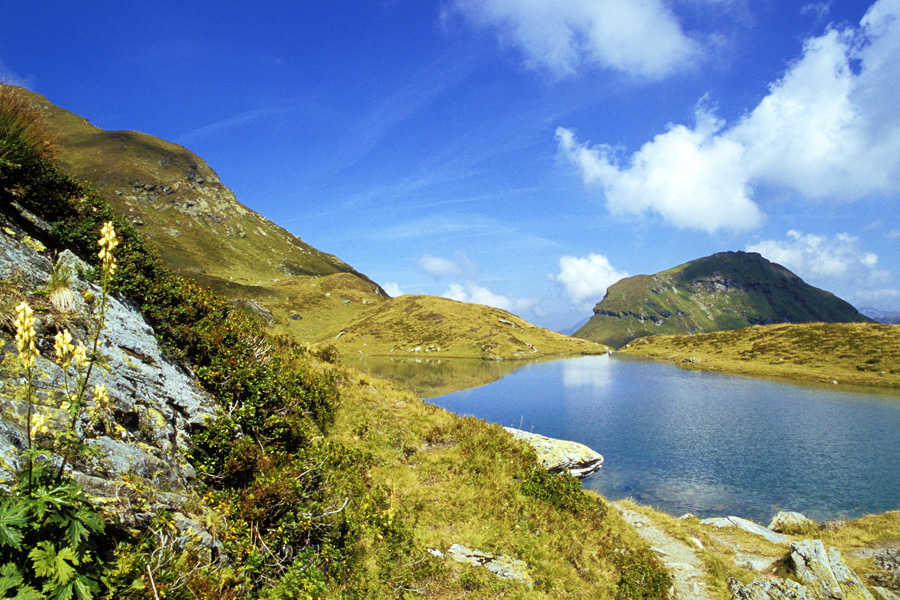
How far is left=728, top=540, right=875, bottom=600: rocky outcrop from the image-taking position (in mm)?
11648

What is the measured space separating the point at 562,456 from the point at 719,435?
26.3 meters

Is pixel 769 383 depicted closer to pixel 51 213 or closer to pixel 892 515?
pixel 892 515

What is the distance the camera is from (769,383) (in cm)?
7381

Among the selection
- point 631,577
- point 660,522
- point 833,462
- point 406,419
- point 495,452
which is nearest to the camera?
point 631,577

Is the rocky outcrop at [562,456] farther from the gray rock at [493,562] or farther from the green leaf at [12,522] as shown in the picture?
the green leaf at [12,522]

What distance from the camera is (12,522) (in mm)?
3611

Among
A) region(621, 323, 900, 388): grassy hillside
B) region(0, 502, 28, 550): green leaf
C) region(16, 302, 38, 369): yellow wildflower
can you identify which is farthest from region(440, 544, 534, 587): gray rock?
region(621, 323, 900, 388): grassy hillside

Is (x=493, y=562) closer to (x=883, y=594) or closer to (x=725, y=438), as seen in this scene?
(x=883, y=594)

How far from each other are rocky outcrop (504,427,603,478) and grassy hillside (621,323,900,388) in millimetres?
79623

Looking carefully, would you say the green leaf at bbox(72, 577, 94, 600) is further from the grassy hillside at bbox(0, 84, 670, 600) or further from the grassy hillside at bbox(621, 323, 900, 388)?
the grassy hillside at bbox(621, 323, 900, 388)

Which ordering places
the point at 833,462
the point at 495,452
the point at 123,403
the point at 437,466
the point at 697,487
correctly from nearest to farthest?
the point at 123,403
the point at 437,466
the point at 495,452
the point at 697,487
the point at 833,462

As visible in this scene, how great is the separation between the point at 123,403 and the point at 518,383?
7165cm

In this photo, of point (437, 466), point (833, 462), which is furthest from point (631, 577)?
point (833, 462)

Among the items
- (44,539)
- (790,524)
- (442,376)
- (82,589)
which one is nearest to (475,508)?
(82,589)
